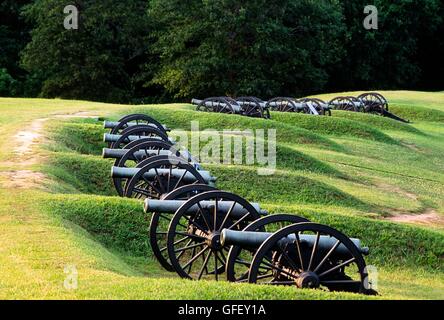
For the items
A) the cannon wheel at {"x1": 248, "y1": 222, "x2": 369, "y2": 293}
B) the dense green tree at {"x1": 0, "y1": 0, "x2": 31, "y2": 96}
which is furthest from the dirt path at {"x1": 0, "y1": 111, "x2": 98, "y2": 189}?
the dense green tree at {"x1": 0, "y1": 0, "x2": 31, "y2": 96}

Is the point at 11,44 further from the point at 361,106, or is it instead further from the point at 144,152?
the point at 144,152

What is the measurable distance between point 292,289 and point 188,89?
35484mm

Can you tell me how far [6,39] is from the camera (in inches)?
1747

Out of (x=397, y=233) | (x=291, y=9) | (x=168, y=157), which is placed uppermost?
(x=291, y=9)

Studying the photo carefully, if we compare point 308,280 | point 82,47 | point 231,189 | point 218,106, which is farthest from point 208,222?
point 82,47

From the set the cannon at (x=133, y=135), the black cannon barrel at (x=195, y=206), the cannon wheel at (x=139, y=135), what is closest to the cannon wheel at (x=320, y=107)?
the cannon at (x=133, y=135)

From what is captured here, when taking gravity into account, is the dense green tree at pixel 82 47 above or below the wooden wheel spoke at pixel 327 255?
above

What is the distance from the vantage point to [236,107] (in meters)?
26.7

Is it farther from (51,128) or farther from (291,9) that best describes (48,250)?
(291,9)

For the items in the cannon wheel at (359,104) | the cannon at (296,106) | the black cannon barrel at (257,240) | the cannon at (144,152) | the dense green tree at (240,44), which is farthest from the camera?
the dense green tree at (240,44)

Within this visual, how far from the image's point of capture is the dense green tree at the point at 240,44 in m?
41.5

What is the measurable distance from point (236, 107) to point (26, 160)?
12.3 m

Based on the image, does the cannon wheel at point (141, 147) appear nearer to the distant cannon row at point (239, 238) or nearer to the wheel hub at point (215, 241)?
the distant cannon row at point (239, 238)
